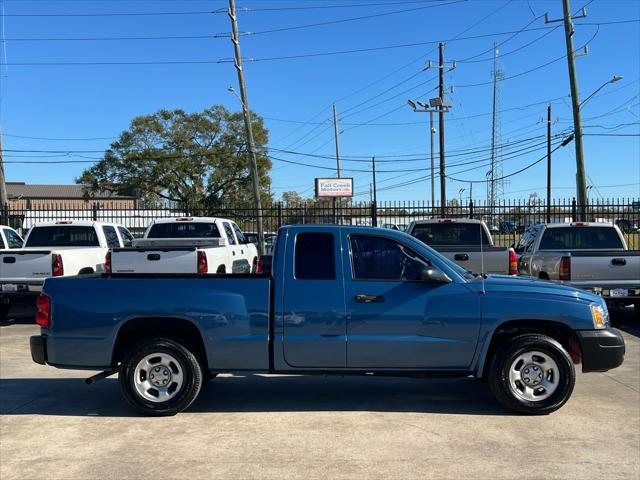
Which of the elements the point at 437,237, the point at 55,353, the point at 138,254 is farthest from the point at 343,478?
the point at 437,237

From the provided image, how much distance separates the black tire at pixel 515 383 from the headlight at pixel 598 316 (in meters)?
0.42

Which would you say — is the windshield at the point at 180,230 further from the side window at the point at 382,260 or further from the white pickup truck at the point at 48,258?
the side window at the point at 382,260

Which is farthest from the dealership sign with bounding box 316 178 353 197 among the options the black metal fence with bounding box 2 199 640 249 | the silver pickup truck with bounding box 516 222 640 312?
the silver pickup truck with bounding box 516 222 640 312

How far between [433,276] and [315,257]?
1.16 meters

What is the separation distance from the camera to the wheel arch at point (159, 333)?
6012mm

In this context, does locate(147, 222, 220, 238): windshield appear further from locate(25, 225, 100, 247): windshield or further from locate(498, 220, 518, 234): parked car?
locate(498, 220, 518, 234): parked car

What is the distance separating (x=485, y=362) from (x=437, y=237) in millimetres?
6871

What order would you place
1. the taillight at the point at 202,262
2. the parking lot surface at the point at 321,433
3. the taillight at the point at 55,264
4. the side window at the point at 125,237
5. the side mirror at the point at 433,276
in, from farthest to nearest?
the side window at the point at 125,237, the taillight at the point at 55,264, the taillight at the point at 202,262, the side mirror at the point at 433,276, the parking lot surface at the point at 321,433

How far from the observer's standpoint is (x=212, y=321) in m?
5.85

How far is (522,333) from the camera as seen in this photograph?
5965 mm

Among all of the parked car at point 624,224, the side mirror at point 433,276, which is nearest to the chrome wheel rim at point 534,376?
the side mirror at point 433,276

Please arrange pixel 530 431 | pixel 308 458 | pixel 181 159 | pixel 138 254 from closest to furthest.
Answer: pixel 308 458 → pixel 530 431 → pixel 138 254 → pixel 181 159

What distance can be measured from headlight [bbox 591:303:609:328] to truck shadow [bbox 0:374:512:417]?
1.24m

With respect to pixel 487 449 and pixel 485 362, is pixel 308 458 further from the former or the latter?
pixel 485 362
